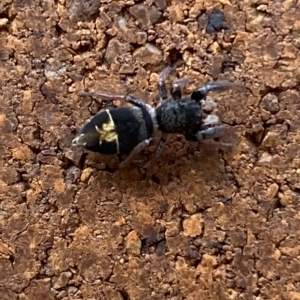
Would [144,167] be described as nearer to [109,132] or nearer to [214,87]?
[109,132]

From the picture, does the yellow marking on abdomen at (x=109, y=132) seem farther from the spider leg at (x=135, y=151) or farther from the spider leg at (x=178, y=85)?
the spider leg at (x=178, y=85)

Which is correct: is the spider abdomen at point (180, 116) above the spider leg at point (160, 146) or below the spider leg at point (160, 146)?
above

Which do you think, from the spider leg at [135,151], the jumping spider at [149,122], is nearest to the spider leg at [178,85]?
the jumping spider at [149,122]

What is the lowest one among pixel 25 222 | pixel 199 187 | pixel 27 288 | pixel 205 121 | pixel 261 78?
pixel 27 288

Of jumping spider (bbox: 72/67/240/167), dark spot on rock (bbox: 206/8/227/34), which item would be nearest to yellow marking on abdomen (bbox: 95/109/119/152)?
jumping spider (bbox: 72/67/240/167)

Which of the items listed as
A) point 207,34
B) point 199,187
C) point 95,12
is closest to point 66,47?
Answer: point 95,12

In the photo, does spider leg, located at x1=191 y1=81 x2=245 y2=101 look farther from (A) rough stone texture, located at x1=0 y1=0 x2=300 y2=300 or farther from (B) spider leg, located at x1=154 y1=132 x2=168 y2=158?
(B) spider leg, located at x1=154 y1=132 x2=168 y2=158

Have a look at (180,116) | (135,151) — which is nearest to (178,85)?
(180,116)

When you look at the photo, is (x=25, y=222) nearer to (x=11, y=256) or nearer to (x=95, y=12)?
(x=11, y=256)
